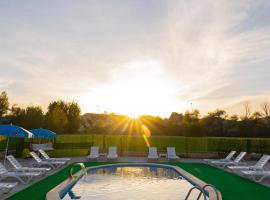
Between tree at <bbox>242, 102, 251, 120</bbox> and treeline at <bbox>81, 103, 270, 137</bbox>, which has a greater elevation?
tree at <bbox>242, 102, 251, 120</bbox>

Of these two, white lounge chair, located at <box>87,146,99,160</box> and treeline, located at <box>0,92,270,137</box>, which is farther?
treeline, located at <box>0,92,270,137</box>

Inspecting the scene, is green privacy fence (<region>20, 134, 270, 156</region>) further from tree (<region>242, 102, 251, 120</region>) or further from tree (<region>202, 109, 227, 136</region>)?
tree (<region>242, 102, 251, 120</region>)

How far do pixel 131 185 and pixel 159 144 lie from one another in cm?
1495

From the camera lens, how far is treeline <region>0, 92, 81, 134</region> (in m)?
40.1

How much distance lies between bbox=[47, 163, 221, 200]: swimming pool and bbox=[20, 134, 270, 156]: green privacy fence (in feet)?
24.5

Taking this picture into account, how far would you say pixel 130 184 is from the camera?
12.6 m

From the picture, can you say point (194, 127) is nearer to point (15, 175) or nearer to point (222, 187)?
point (222, 187)

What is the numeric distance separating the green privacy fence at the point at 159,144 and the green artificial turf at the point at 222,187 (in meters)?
8.58

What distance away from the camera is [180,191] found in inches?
447

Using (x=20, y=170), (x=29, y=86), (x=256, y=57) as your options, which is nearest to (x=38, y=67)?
(x=29, y=86)

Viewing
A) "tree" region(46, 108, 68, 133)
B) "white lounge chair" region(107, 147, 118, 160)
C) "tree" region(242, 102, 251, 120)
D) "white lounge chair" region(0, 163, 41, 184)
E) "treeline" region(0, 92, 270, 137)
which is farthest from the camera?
"tree" region(242, 102, 251, 120)

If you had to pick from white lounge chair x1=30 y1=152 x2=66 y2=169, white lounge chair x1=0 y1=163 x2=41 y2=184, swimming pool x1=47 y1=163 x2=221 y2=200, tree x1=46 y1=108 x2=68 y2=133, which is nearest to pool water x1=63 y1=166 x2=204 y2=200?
swimming pool x1=47 y1=163 x2=221 y2=200

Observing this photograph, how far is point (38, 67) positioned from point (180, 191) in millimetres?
11377

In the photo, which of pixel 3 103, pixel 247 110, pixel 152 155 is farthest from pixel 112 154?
pixel 247 110
